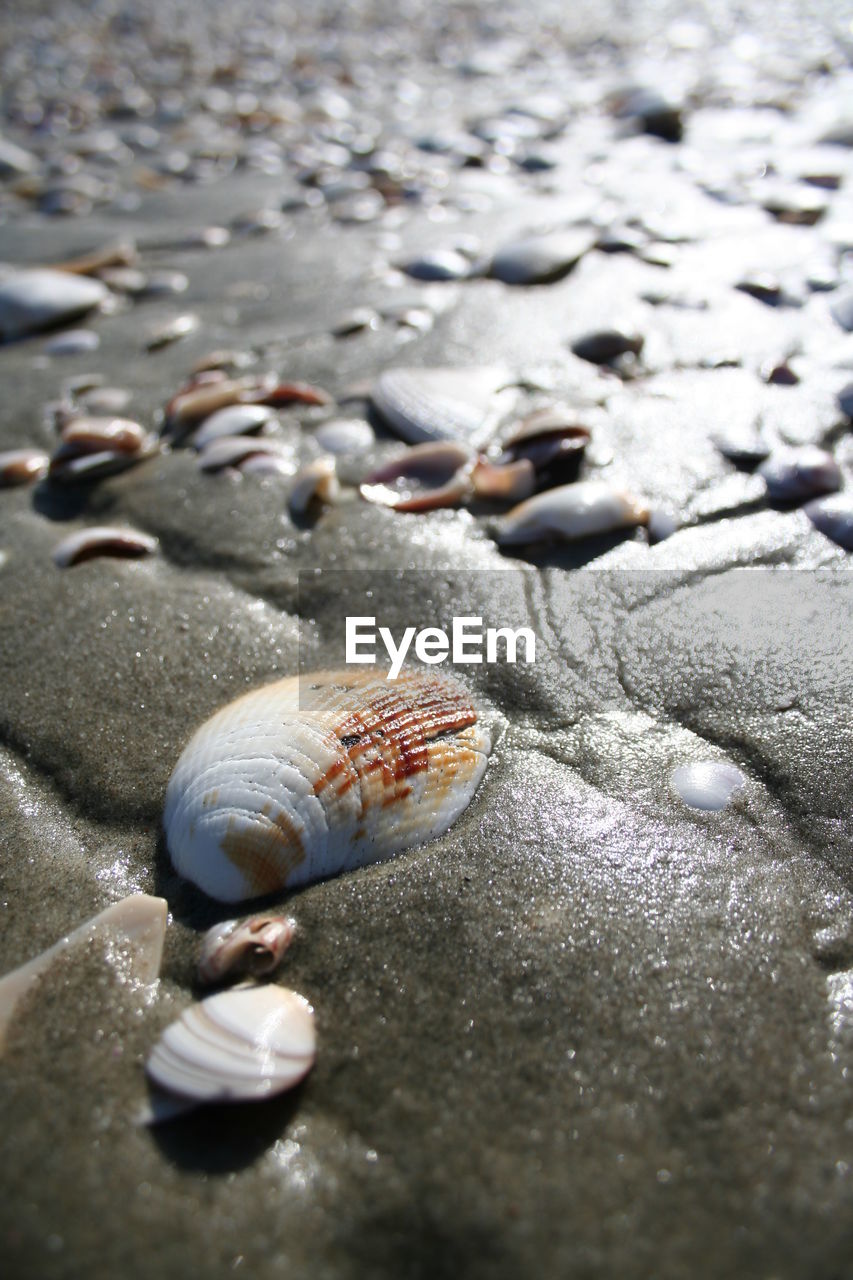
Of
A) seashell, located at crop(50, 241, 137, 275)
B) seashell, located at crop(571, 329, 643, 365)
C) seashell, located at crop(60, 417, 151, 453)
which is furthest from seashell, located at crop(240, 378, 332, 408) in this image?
seashell, located at crop(50, 241, 137, 275)

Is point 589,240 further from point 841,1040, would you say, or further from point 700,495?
point 841,1040

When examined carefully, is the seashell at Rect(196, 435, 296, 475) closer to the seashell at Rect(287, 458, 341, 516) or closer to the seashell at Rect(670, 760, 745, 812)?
the seashell at Rect(287, 458, 341, 516)

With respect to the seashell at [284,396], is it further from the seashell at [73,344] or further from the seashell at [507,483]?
the seashell at [73,344]

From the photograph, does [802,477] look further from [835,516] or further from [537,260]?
[537,260]

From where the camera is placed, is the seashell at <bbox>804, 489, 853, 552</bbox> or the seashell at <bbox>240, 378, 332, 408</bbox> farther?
the seashell at <bbox>240, 378, 332, 408</bbox>

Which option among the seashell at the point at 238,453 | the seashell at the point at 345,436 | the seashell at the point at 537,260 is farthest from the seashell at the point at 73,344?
the seashell at the point at 537,260

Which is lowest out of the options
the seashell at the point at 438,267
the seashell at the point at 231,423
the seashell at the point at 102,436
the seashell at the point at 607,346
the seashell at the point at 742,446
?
the seashell at the point at 102,436

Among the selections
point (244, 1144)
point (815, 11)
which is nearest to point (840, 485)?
point (244, 1144)
